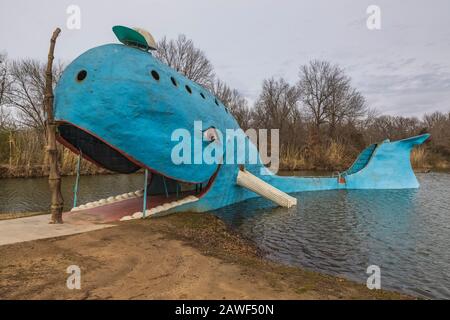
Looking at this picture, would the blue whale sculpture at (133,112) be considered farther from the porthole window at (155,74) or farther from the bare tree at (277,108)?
the bare tree at (277,108)

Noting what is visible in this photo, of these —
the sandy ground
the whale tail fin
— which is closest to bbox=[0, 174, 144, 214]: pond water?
the sandy ground

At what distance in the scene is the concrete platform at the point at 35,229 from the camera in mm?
7324

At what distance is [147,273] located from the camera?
216 inches

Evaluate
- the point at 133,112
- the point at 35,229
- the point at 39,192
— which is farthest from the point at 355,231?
the point at 39,192

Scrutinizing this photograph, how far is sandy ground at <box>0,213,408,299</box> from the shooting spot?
4.66m

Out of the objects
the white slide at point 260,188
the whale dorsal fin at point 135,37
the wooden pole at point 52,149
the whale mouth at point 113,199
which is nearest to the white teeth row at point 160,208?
the whale mouth at point 113,199

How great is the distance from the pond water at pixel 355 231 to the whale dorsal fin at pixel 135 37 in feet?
22.0

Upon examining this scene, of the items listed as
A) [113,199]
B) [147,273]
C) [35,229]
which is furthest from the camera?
[113,199]

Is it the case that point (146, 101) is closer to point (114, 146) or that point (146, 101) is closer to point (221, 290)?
point (114, 146)

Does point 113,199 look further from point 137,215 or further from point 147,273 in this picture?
point 147,273

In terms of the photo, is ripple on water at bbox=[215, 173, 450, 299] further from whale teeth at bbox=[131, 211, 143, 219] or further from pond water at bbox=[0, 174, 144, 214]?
pond water at bbox=[0, 174, 144, 214]

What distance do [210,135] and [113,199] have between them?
14.5ft

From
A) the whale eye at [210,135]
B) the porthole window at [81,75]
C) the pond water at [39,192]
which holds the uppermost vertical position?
the porthole window at [81,75]

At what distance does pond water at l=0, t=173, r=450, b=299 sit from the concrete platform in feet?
15.8
